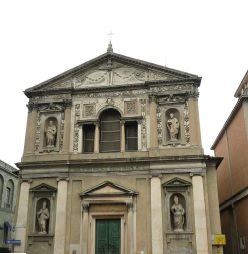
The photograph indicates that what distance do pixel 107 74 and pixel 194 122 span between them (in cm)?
570

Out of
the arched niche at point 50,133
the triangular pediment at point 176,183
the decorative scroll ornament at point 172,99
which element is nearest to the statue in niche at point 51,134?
the arched niche at point 50,133

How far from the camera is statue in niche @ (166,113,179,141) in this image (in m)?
18.1

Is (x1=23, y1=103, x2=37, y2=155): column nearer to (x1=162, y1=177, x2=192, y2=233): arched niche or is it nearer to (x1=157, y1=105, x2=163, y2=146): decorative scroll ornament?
(x1=157, y1=105, x2=163, y2=146): decorative scroll ornament

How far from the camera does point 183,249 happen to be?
16.2 meters

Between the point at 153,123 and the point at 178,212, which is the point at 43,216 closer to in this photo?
the point at 178,212

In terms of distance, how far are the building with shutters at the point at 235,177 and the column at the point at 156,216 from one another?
5.98 meters

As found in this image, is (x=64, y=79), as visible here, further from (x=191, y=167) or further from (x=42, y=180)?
(x=191, y=167)

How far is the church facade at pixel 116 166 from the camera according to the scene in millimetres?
16781

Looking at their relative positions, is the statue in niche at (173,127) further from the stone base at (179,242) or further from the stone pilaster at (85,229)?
the stone pilaster at (85,229)

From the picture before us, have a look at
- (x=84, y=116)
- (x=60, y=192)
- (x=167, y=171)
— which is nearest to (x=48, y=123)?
(x=84, y=116)

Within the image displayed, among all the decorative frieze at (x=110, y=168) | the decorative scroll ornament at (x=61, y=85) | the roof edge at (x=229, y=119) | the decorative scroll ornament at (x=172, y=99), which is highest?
the decorative scroll ornament at (x=61, y=85)

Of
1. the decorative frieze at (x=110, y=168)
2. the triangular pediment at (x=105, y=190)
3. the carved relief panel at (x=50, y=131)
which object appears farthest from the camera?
the carved relief panel at (x=50, y=131)

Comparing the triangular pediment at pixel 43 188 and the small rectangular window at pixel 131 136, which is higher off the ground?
the small rectangular window at pixel 131 136

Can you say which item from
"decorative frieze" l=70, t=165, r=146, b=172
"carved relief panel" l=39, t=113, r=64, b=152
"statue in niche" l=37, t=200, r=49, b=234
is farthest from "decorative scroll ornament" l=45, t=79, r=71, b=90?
"statue in niche" l=37, t=200, r=49, b=234
